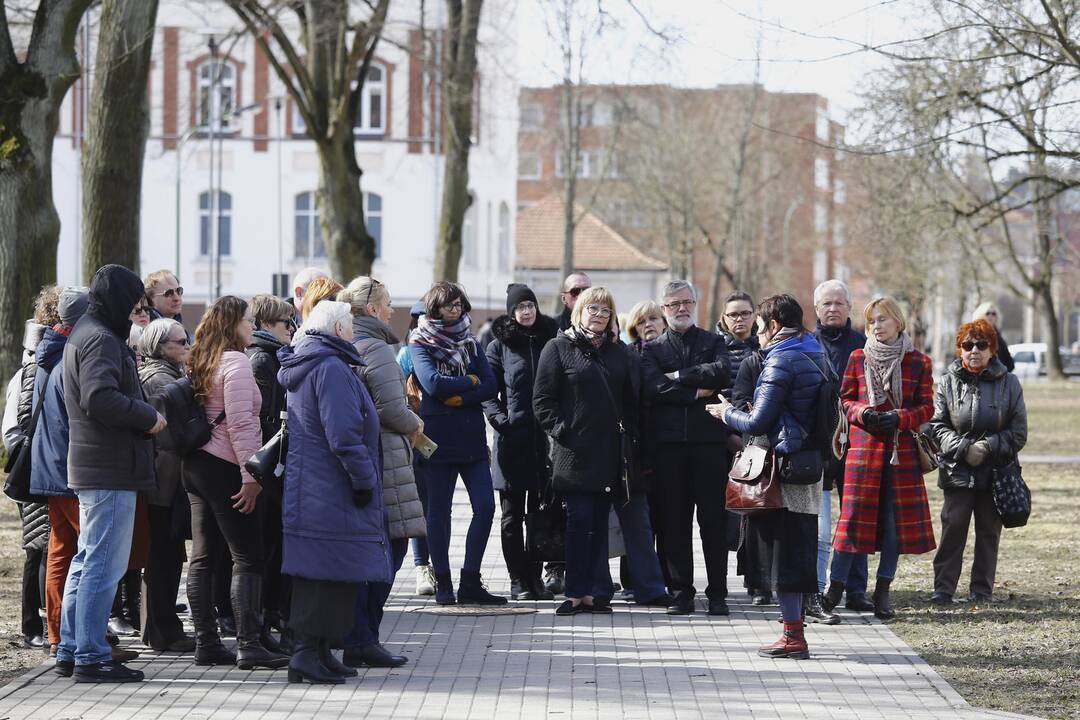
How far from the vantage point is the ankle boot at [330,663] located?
803 centimetres

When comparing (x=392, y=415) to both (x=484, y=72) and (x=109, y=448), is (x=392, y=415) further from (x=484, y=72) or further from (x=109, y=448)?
(x=484, y=72)

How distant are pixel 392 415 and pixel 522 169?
93677 millimetres

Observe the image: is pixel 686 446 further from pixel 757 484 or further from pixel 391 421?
pixel 391 421

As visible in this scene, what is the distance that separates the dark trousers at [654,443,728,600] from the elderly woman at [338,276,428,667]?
206cm

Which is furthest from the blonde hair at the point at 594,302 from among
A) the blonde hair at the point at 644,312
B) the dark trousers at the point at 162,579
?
the dark trousers at the point at 162,579

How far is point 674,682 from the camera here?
26.2 feet

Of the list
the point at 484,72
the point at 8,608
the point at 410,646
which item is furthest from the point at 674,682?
the point at 484,72

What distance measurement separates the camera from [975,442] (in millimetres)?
10531

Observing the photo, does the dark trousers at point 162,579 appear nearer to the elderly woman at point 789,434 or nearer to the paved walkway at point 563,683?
the paved walkway at point 563,683

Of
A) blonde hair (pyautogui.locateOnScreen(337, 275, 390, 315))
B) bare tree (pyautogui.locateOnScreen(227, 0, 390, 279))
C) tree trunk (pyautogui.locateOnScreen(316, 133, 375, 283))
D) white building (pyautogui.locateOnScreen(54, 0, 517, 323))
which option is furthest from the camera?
white building (pyautogui.locateOnScreen(54, 0, 517, 323))

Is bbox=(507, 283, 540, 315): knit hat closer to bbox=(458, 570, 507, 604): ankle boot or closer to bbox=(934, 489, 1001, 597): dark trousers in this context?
A: bbox=(458, 570, 507, 604): ankle boot

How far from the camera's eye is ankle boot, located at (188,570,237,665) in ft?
27.1

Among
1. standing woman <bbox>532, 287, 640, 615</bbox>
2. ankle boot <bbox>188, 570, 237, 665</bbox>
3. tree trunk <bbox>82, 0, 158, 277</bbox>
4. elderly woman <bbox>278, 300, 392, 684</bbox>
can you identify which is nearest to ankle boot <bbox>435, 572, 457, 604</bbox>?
standing woman <bbox>532, 287, 640, 615</bbox>

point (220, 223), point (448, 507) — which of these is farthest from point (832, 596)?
point (220, 223)
